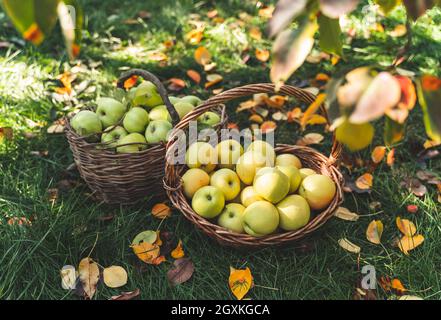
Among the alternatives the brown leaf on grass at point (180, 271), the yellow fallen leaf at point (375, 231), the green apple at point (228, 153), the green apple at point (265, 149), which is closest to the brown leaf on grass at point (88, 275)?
the brown leaf on grass at point (180, 271)

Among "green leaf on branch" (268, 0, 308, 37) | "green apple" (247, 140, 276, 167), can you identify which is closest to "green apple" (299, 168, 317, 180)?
"green apple" (247, 140, 276, 167)

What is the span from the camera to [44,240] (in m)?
1.74

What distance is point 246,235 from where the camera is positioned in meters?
1.62

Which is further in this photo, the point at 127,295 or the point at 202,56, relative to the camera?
the point at 202,56

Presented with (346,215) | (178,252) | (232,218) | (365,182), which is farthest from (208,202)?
(365,182)

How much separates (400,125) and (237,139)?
110 cm

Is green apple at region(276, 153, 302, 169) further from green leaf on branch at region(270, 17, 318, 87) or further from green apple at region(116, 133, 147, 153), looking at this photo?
green leaf on branch at region(270, 17, 318, 87)

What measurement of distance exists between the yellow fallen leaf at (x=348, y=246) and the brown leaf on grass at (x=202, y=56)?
1.40 metres

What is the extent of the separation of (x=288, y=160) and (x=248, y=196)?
25 cm

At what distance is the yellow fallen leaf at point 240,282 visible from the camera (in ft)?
5.29

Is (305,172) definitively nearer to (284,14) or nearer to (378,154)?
(378,154)

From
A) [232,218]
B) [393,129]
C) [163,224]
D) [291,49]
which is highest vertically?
[291,49]
